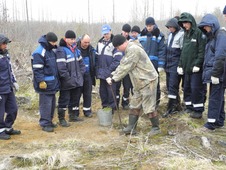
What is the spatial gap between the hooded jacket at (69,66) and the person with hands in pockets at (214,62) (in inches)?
96.5

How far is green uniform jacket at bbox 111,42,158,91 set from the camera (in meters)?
4.75

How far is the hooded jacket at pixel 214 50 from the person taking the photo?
4660mm

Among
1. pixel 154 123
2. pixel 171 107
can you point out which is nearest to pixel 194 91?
pixel 171 107

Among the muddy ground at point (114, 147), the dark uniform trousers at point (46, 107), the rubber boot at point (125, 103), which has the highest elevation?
the dark uniform trousers at point (46, 107)

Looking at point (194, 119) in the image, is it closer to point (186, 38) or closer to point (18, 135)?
point (186, 38)

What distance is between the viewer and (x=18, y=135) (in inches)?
209

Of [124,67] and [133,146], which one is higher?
[124,67]

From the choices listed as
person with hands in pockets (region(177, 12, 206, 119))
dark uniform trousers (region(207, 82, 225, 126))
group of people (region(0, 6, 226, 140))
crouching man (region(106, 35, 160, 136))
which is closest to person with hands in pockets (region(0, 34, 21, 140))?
group of people (region(0, 6, 226, 140))

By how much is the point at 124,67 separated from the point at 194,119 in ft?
6.78

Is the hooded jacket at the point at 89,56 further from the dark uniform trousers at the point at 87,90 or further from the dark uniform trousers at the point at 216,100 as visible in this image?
the dark uniform trousers at the point at 216,100

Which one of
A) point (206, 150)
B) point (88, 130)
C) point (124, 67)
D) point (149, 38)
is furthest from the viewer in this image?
point (149, 38)

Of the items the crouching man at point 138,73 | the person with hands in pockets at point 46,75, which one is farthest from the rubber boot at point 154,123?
the person with hands in pockets at point 46,75

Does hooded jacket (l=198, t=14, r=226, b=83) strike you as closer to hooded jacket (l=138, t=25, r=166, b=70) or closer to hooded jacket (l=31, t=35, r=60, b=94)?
hooded jacket (l=138, t=25, r=166, b=70)

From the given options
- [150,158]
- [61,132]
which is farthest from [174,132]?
[61,132]
